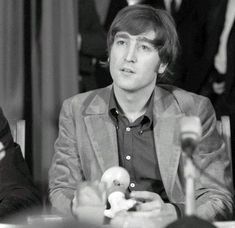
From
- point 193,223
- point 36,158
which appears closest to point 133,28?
point 36,158

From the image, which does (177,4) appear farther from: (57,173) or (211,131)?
(57,173)

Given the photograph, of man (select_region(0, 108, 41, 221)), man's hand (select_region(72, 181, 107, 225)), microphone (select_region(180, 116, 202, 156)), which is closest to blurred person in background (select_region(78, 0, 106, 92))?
man (select_region(0, 108, 41, 221))

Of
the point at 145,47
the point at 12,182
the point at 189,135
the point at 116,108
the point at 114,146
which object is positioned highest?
the point at 145,47

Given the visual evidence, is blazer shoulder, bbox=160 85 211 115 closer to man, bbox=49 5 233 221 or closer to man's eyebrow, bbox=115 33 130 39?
man, bbox=49 5 233 221

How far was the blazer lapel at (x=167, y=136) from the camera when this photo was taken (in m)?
2.27

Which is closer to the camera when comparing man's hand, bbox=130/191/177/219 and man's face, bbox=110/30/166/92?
man's hand, bbox=130/191/177/219

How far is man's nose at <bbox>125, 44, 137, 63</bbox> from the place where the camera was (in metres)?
2.26

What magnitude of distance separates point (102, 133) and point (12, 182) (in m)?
0.42

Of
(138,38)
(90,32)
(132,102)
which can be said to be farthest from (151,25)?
(90,32)

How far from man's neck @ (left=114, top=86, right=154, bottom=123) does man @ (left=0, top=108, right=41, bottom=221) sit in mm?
458

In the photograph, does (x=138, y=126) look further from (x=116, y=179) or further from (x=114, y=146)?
(x=116, y=179)

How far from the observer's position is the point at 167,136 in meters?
2.32

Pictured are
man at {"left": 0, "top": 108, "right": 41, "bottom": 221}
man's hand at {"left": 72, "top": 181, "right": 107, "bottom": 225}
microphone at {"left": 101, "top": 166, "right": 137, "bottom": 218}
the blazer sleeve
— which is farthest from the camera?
the blazer sleeve

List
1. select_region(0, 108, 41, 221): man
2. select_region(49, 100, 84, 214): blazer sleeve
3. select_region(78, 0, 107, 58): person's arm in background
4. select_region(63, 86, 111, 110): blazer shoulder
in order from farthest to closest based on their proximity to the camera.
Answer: select_region(78, 0, 107, 58): person's arm in background → select_region(63, 86, 111, 110): blazer shoulder → select_region(49, 100, 84, 214): blazer sleeve → select_region(0, 108, 41, 221): man
